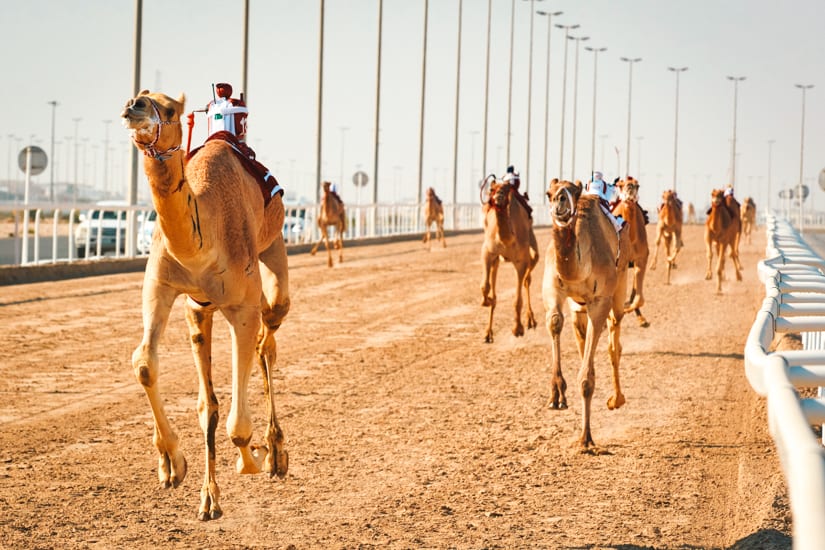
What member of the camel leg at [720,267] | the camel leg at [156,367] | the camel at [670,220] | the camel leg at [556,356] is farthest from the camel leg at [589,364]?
the camel at [670,220]

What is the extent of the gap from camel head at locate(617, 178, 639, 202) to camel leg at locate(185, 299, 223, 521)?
11.0 metres

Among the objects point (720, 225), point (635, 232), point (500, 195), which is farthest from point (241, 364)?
point (720, 225)

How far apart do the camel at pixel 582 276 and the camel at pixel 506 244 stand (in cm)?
455

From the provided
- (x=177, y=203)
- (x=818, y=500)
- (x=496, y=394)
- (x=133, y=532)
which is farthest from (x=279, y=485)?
(x=818, y=500)

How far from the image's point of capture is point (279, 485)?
7.95 metres

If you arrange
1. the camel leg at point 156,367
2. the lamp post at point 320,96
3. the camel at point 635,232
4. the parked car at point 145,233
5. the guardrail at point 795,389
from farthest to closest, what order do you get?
1. the lamp post at point 320,96
2. the parked car at point 145,233
3. the camel at point 635,232
4. the camel leg at point 156,367
5. the guardrail at point 795,389

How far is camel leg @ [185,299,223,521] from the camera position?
21.9 ft

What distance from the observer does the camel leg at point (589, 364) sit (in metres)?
9.37

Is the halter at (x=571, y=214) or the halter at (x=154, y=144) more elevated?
the halter at (x=154, y=144)

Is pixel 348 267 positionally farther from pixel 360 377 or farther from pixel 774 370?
pixel 774 370

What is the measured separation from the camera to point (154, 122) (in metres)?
5.99

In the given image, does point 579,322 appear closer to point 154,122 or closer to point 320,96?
point 154,122

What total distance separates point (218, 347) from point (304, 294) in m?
7.02

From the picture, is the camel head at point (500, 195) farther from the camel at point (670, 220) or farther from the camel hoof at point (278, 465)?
the camel at point (670, 220)
